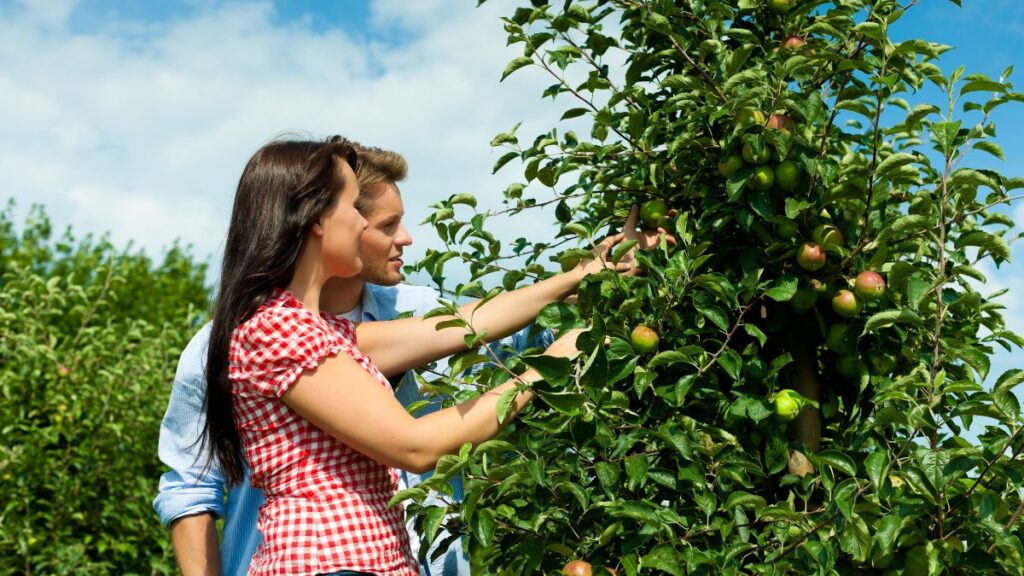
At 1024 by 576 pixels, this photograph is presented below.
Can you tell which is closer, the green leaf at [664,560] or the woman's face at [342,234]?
the green leaf at [664,560]

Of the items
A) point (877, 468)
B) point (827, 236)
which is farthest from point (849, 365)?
point (877, 468)

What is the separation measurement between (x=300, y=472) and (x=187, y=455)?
46.5 inches

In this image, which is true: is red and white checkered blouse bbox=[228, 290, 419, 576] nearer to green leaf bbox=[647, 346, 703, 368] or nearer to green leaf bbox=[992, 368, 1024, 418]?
green leaf bbox=[647, 346, 703, 368]

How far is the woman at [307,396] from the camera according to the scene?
83.0 inches

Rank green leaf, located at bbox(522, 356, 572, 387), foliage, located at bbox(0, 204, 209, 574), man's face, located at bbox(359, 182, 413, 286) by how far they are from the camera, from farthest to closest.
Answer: foliage, located at bbox(0, 204, 209, 574) < man's face, located at bbox(359, 182, 413, 286) < green leaf, located at bbox(522, 356, 572, 387)

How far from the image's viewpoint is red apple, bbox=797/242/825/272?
222 cm

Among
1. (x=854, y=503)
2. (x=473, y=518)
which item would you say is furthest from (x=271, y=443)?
(x=854, y=503)

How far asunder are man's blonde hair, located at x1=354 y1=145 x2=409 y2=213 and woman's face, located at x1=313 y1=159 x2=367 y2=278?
0.70 m

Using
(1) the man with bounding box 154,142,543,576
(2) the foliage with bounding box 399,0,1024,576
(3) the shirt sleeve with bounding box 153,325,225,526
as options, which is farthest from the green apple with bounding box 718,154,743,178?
(3) the shirt sleeve with bounding box 153,325,225,526

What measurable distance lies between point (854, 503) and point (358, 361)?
1.07 m

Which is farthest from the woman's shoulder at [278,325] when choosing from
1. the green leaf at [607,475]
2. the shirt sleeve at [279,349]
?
the green leaf at [607,475]

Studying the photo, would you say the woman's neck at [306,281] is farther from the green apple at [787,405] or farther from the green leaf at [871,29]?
the green leaf at [871,29]

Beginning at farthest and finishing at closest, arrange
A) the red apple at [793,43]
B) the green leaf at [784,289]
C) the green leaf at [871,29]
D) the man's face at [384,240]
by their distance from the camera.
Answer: the man's face at [384,240], the red apple at [793,43], the green leaf at [784,289], the green leaf at [871,29]

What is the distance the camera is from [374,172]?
10.5 ft
